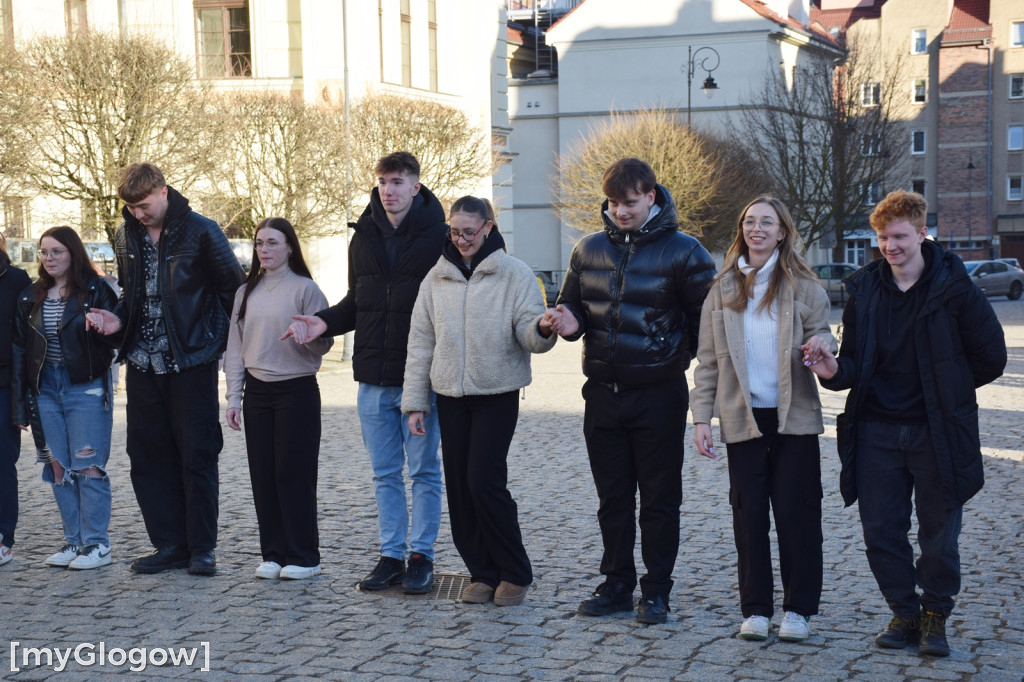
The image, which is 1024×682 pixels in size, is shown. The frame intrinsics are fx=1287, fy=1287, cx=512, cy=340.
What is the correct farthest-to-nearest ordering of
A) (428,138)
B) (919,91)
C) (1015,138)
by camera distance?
1. (919,91)
2. (1015,138)
3. (428,138)

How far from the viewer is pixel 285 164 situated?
83.5 feet

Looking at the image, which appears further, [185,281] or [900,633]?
[185,281]

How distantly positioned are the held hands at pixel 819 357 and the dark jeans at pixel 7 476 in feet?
15.1

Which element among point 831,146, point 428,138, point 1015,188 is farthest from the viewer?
point 1015,188

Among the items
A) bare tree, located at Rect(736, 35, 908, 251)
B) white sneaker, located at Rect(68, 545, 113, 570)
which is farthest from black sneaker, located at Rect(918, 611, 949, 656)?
bare tree, located at Rect(736, 35, 908, 251)

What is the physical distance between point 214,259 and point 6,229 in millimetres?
14301

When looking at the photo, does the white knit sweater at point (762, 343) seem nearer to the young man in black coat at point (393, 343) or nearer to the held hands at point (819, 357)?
the held hands at point (819, 357)

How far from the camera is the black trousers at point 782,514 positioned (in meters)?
5.66

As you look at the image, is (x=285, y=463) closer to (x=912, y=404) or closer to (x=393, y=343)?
(x=393, y=343)

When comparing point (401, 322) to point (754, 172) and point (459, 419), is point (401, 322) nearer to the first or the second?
point (459, 419)

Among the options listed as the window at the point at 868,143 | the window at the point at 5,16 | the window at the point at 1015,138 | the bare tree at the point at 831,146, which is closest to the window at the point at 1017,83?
the window at the point at 1015,138

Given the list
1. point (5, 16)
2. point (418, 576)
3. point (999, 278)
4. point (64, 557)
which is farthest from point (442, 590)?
point (999, 278)

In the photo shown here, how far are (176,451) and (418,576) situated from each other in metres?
1.68

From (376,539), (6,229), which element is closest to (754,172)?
(6,229)
